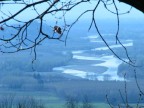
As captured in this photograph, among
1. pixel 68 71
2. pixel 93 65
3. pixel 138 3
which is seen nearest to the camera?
pixel 138 3

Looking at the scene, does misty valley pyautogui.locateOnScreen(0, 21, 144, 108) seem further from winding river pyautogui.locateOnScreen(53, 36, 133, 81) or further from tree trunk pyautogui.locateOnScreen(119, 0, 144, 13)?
tree trunk pyautogui.locateOnScreen(119, 0, 144, 13)

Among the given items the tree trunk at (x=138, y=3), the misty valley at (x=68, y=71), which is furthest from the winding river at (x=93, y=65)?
the tree trunk at (x=138, y=3)

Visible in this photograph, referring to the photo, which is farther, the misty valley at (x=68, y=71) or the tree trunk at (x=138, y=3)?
the misty valley at (x=68, y=71)

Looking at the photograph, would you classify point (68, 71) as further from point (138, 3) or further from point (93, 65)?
point (138, 3)

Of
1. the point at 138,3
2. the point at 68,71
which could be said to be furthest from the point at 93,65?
the point at 138,3

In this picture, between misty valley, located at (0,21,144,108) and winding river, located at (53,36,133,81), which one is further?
winding river, located at (53,36,133,81)

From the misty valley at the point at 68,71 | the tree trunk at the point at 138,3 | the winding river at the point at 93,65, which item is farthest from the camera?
the winding river at the point at 93,65

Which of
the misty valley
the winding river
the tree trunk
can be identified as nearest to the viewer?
the tree trunk

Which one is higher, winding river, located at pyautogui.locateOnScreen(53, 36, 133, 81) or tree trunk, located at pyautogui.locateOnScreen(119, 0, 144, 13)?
tree trunk, located at pyautogui.locateOnScreen(119, 0, 144, 13)

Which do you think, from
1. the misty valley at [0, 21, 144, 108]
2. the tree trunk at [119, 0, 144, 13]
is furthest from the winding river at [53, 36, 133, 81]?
the tree trunk at [119, 0, 144, 13]

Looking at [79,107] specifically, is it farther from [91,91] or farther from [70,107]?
[91,91]

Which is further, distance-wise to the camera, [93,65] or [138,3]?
[93,65]

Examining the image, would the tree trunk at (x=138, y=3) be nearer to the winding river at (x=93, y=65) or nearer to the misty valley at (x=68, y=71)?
the misty valley at (x=68, y=71)
